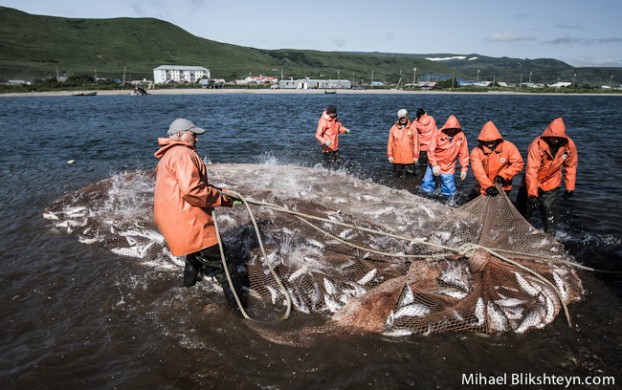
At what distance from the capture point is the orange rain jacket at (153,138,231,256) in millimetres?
4605

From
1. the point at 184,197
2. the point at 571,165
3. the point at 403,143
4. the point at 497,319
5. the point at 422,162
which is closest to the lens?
the point at 184,197

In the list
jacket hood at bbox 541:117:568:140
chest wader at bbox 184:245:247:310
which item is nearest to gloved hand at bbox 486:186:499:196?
jacket hood at bbox 541:117:568:140

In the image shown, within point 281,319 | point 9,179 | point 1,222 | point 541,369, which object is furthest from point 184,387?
point 9,179

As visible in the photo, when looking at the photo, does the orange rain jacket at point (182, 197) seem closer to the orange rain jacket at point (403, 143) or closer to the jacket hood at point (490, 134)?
the jacket hood at point (490, 134)

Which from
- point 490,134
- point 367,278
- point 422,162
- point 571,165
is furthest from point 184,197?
point 422,162

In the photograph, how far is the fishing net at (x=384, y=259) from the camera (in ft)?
17.3

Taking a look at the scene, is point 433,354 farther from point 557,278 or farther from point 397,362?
point 557,278

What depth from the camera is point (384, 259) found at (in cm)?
678

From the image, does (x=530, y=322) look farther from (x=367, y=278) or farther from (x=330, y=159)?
(x=330, y=159)

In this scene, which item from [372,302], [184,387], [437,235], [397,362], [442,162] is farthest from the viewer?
[442,162]

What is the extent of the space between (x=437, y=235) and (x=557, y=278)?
199cm

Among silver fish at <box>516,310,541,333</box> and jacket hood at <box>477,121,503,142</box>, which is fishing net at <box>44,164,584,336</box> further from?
jacket hood at <box>477,121,503,142</box>

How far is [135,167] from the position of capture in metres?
16.2

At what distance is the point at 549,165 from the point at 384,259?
11.9ft
